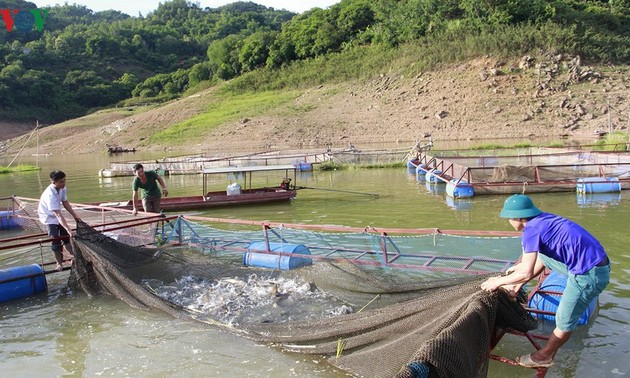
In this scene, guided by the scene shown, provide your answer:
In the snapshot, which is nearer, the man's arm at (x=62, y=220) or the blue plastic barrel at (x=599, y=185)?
the man's arm at (x=62, y=220)

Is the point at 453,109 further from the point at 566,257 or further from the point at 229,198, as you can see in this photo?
the point at 566,257

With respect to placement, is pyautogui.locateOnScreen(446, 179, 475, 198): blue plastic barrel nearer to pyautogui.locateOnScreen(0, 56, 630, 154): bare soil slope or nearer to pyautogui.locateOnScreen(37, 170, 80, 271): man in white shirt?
pyautogui.locateOnScreen(37, 170, 80, 271): man in white shirt

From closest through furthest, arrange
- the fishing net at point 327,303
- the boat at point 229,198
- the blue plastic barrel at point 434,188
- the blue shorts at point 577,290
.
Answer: the fishing net at point 327,303, the blue shorts at point 577,290, the boat at point 229,198, the blue plastic barrel at point 434,188

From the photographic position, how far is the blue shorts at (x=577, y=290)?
15.5 feet

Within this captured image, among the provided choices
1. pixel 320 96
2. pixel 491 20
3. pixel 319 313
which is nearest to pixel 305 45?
pixel 320 96

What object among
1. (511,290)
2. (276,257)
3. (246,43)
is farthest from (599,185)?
(246,43)

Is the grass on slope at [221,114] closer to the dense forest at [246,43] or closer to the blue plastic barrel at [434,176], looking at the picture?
the dense forest at [246,43]

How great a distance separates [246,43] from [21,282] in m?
73.1

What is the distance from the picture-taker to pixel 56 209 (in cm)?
923

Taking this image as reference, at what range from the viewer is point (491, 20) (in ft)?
176

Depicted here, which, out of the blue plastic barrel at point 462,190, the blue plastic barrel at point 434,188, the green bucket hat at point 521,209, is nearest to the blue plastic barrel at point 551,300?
the green bucket hat at point 521,209

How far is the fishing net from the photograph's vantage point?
462 centimetres

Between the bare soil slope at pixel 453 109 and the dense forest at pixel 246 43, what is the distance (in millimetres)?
3703

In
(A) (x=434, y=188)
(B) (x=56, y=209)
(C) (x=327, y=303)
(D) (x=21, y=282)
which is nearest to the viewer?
(C) (x=327, y=303)
